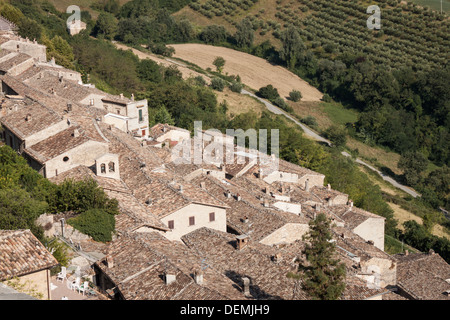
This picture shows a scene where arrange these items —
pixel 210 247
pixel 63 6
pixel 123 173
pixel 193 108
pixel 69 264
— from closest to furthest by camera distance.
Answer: pixel 69 264 < pixel 210 247 < pixel 123 173 < pixel 193 108 < pixel 63 6

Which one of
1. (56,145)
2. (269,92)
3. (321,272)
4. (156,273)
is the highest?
(321,272)

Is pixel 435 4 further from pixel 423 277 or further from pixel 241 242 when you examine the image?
pixel 241 242

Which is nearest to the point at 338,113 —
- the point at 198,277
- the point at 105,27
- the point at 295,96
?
the point at 295,96

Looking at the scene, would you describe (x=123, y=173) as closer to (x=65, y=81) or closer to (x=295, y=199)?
(x=295, y=199)

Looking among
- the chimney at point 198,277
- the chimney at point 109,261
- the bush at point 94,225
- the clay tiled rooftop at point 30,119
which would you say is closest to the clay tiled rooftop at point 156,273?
the chimney at point 109,261
